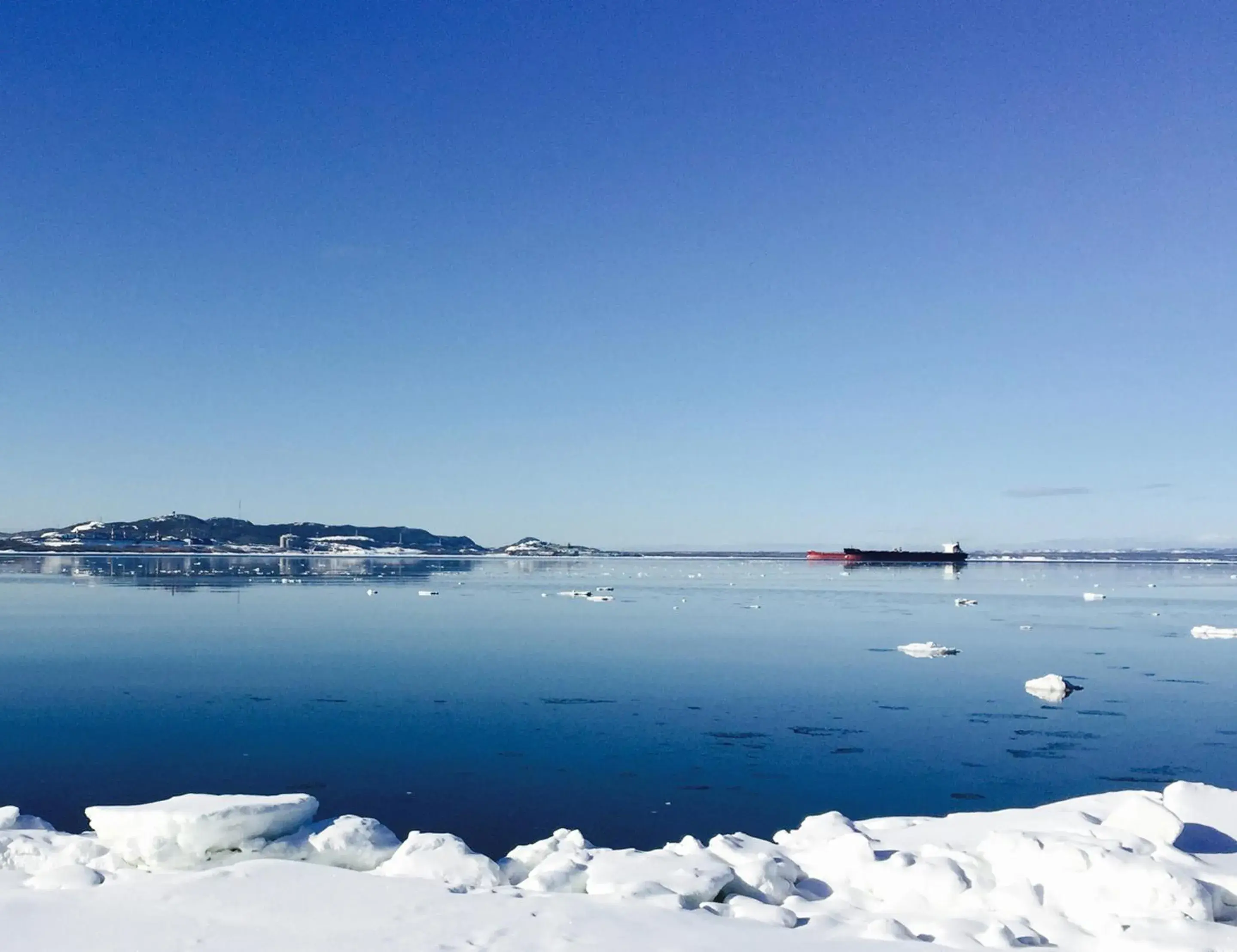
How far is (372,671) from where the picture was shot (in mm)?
16562

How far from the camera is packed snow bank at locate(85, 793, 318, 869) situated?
662cm

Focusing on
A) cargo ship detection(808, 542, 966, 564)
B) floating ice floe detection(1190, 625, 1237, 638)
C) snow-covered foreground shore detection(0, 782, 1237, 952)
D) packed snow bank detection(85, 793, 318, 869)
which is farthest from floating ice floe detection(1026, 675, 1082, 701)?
cargo ship detection(808, 542, 966, 564)

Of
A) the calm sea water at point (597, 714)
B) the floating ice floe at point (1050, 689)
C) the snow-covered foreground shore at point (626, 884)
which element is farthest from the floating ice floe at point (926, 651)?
the snow-covered foreground shore at point (626, 884)

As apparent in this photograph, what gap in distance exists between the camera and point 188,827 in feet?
21.6

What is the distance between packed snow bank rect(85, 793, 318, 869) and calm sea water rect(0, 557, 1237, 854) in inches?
57.3

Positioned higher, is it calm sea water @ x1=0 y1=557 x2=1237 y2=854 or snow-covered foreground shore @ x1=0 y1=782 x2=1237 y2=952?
snow-covered foreground shore @ x1=0 y1=782 x2=1237 y2=952

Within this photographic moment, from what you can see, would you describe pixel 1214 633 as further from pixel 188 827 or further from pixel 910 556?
pixel 910 556

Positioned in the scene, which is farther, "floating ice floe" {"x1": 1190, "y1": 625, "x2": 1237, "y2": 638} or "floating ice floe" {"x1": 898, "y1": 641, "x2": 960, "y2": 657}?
"floating ice floe" {"x1": 1190, "y1": 625, "x2": 1237, "y2": 638}

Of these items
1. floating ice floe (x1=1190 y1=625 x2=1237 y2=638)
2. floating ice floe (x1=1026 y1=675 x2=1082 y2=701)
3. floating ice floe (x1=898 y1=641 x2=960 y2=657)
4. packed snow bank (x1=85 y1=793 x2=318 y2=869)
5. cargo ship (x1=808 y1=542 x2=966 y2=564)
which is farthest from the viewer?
cargo ship (x1=808 y1=542 x2=966 y2=564)

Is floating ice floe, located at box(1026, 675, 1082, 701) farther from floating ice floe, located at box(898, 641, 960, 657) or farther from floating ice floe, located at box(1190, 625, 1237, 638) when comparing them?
floating ice floe, located at box(1190, 625, 1237, 638)

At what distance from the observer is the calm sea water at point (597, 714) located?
8992 millimetres

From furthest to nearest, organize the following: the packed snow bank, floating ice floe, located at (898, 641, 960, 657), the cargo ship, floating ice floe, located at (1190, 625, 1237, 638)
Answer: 1. the cargo ship
2. floating ice floe, located at (1190, 625, 1237, 638)
3. floating ice floe, located at (898, 641, 960, 657)
4. the packed snow bank

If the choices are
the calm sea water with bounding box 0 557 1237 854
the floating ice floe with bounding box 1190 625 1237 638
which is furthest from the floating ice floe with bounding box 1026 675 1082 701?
the floating ice floe with bounding box 1190 625 1237 638

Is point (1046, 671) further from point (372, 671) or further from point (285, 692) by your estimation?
point (285, 692)
